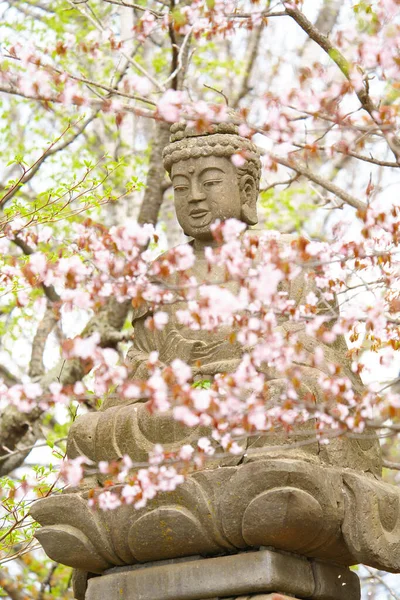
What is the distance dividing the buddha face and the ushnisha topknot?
0.15 feet

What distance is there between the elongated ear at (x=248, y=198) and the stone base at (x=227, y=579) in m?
2.07

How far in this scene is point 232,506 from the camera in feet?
17.1

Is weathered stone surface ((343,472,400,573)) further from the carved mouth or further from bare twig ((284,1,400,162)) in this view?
the carved mouth

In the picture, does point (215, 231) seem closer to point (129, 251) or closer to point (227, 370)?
point (129, 251)

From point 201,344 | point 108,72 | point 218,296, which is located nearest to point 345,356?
point 201,344

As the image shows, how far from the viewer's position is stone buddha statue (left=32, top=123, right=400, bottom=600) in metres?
5.18

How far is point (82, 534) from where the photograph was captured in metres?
5.62

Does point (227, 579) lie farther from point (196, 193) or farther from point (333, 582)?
point (196, 193)

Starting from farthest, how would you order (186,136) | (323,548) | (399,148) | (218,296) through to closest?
1. (186,136)
2. (323,548)
3. (399,148)
4. (218,296)

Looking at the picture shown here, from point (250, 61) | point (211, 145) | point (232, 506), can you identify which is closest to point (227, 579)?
point (232, 506)

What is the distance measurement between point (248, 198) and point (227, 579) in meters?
2.34

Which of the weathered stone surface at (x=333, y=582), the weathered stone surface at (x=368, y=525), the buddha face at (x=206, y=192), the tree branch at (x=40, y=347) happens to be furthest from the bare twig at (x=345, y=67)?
the tree branch at (x=40, y=347)

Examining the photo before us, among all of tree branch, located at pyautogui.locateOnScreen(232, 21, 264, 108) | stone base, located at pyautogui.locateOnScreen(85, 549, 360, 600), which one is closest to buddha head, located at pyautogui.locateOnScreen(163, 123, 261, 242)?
stone base, located at pyautogui.locateOnScreen(85, 549, 360, 600)

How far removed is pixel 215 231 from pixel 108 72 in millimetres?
6909
